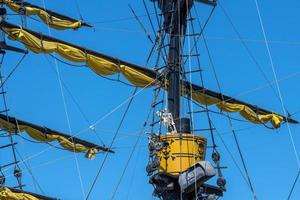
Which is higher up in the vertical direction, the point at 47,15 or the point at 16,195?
the point at 47,15

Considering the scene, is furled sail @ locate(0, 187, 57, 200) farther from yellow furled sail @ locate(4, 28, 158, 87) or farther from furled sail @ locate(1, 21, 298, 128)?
yellow furled sail @ locate(4, 28, 158, 87)

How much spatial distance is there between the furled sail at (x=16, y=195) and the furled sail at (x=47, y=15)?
5597 millimetres

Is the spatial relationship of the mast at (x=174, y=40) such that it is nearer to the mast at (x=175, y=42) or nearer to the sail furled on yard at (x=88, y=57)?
the mast at (x=175, y=42)

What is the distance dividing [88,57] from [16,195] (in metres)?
7.36

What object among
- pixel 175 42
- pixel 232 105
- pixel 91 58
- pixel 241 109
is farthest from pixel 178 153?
pixel 241 109

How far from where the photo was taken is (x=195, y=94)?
1884 cm

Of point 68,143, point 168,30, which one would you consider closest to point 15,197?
point 68,143

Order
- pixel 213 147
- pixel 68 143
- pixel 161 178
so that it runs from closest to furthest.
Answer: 1. pixel 161 178
2. pixel 213 147
3. pixel 68 143

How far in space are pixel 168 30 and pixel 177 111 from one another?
2368 mm

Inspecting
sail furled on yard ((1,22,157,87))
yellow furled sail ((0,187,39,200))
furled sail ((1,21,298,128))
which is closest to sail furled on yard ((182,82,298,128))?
furled sail ((1,21,298,128))

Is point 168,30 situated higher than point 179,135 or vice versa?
point 168,30

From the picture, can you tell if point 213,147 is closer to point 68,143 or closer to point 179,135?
point 179,135

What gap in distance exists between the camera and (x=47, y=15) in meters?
23.3

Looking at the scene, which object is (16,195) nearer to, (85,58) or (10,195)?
(10,195)
